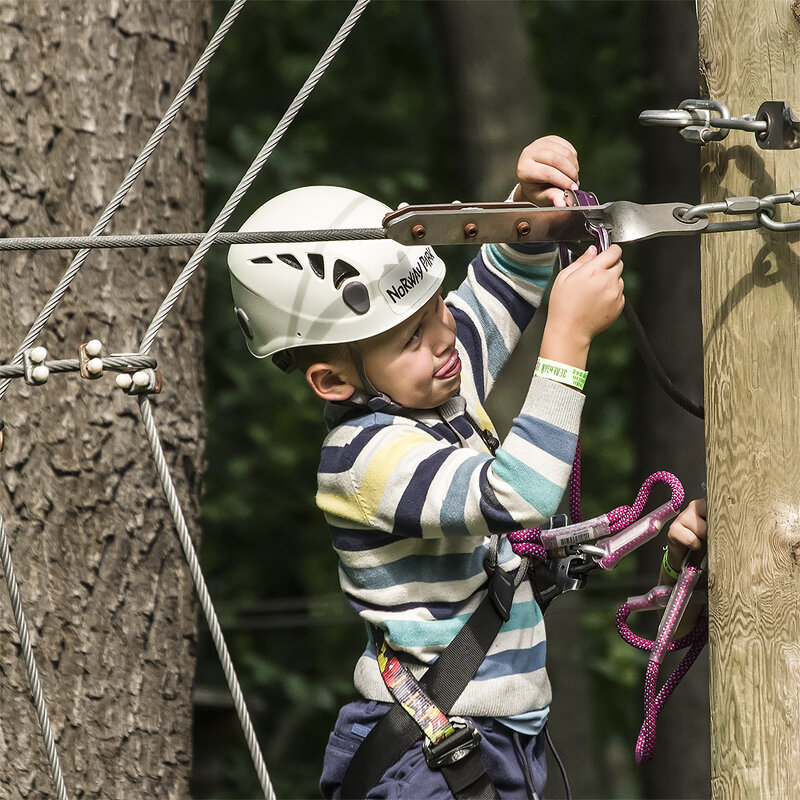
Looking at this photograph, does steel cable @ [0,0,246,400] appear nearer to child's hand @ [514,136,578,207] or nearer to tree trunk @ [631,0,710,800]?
child's hand @ [514,136,578,207]

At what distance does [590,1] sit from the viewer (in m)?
6.71

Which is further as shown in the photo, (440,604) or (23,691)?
(23,691)

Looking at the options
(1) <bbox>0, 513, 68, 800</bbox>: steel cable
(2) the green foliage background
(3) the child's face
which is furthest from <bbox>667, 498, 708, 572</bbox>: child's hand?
(2) the green foliage background

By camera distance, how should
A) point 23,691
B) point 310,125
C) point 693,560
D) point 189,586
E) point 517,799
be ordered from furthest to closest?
point 310,125, point 189,586, point 23,691, point 517,799, point 693,560

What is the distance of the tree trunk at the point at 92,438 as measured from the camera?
2547 millimetres

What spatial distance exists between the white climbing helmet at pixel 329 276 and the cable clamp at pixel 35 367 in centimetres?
37

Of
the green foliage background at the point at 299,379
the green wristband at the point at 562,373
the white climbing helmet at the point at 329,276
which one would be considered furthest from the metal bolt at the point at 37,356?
the green foliage background at the point at 299,379

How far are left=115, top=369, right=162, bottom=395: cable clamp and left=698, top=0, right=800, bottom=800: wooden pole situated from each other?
795mm

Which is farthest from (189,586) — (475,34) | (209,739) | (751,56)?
(209,739)

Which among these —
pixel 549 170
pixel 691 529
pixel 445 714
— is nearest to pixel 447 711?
pixel 445 714

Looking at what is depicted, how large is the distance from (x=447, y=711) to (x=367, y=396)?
0.52 meters

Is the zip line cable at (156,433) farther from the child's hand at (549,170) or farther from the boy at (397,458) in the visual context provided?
the child's hand at (549,170)

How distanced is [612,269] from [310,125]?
16.2ft

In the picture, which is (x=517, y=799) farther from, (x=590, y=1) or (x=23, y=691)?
(x=590, y=1)
